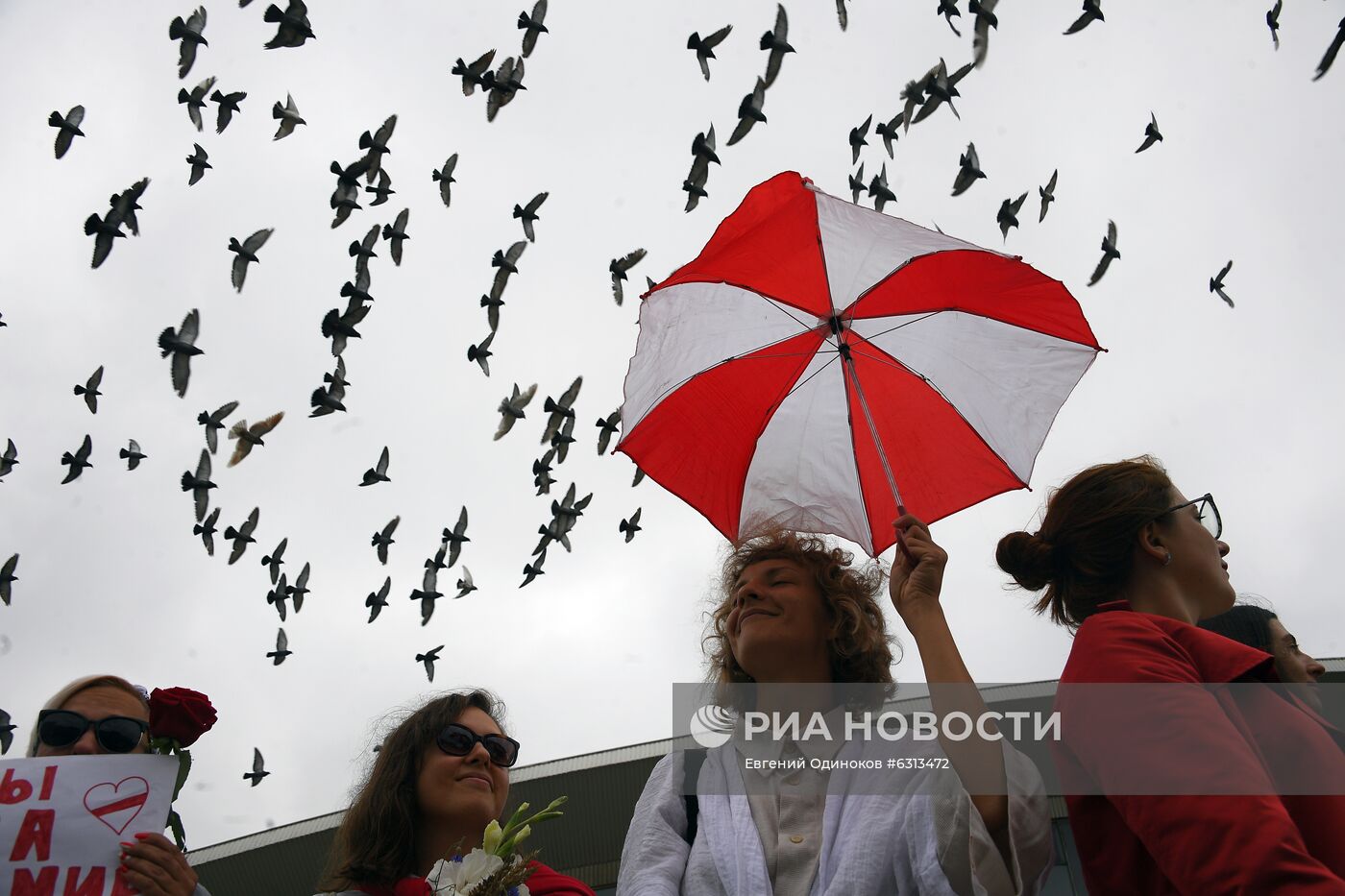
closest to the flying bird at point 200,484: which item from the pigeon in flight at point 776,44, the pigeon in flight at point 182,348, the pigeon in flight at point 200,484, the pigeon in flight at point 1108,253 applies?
the pigeon in flight at point 200,484

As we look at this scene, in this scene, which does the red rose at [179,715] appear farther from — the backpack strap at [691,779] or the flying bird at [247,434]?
the flying bird at [247,434]

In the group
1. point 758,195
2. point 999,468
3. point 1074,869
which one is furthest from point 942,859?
point 1074,869

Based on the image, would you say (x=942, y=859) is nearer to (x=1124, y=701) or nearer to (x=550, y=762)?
(x=1124, y=701)

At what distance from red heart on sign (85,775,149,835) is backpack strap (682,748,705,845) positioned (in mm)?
1761

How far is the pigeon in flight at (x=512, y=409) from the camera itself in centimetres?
1708

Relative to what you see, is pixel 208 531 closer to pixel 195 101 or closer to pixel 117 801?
pixel 195 101

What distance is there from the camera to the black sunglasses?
3.98 m

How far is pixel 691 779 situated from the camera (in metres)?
3.60

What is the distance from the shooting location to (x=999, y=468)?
426 cm

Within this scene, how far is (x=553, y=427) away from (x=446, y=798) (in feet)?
40.8

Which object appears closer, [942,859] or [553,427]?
[942,859]

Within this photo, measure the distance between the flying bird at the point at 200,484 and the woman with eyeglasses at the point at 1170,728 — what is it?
1578cm

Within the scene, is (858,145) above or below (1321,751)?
above

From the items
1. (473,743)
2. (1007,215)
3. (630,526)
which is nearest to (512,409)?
(630,526)
